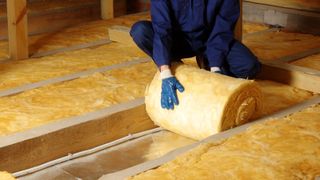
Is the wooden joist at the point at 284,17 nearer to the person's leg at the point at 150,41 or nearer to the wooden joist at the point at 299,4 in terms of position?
the wooden joist at the point at 299,4

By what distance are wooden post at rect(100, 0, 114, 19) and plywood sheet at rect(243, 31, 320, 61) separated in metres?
1.67

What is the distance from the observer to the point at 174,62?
3.51 meters

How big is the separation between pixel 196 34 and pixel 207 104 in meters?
0.59

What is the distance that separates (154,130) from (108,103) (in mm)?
339

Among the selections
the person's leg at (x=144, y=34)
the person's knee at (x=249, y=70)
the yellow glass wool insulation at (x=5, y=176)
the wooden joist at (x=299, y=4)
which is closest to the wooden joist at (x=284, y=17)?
the wooden joist at (x=299, y=4)

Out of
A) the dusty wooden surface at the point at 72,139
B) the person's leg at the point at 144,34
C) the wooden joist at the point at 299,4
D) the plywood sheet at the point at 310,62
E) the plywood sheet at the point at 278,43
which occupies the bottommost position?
the dusty wooden surface at the point at 72,139

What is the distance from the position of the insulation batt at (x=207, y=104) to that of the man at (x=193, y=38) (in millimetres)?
67

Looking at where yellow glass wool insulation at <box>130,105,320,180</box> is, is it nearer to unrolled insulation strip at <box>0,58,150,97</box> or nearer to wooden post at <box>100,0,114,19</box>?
unrolled insulation strip at <box>0,58,150,97</box>

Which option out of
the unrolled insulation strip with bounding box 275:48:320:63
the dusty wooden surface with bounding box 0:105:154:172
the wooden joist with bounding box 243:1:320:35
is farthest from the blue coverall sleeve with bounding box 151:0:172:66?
the wooden joist with bounding box 243:1:320:35

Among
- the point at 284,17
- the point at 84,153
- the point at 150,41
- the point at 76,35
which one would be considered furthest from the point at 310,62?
the point at 76,35

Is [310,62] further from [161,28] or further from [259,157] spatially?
[259,157]

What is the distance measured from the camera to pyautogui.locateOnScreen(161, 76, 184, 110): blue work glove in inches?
130

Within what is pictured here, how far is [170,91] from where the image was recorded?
331cm

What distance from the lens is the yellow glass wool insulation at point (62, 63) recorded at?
415cm
